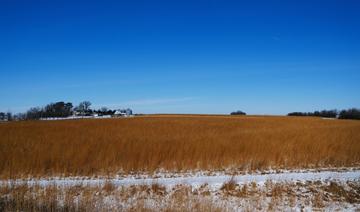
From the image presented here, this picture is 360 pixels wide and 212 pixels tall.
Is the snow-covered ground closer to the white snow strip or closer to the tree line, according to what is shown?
the white snow strip

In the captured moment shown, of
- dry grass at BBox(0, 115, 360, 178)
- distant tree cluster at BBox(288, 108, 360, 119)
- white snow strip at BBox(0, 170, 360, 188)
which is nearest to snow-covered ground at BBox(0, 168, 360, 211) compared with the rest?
white snow strip at BBox(0, 170, 360, 188)

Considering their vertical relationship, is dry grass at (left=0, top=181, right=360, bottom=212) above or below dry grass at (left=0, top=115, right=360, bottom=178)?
below

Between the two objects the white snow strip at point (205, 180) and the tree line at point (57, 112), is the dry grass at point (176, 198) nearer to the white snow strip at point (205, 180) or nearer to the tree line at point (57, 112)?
the white snow strip at point (205, 180)

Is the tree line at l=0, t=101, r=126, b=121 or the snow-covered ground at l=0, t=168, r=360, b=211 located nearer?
the snow-covered ground at l=0, t=168, r=360, b=211

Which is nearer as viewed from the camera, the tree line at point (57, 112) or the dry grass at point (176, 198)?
the dry grass at point (176, 198)

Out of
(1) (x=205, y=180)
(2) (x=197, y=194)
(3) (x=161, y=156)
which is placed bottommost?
(2) (x=197, y=194)

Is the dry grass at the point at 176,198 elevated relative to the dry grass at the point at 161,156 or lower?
lower

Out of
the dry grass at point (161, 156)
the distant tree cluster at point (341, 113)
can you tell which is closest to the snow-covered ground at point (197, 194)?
the dry grass at point (161, 156)

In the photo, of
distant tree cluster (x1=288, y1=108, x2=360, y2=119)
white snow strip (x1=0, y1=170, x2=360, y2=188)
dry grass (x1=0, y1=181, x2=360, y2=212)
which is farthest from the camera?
distant tree cluster (x1=288, y1=108, x2=360, y2=119)

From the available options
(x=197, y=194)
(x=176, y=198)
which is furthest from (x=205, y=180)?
(x=176, y=198)

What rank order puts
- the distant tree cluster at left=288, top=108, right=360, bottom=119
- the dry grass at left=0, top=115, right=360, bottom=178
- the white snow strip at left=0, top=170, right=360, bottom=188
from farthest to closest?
the distant tree cluster at left=288, top=108, right=360, bottom=119 → the dry grass at left=0, top=115, right=360, bottom=178 → the white snow strip at left=0, top=170, right=360, bottom=188

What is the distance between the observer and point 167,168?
1164 cm

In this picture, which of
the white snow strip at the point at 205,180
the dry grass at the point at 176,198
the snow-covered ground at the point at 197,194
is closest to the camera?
the dry grass at the point at 176,198

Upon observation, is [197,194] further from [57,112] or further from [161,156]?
[57,112]
